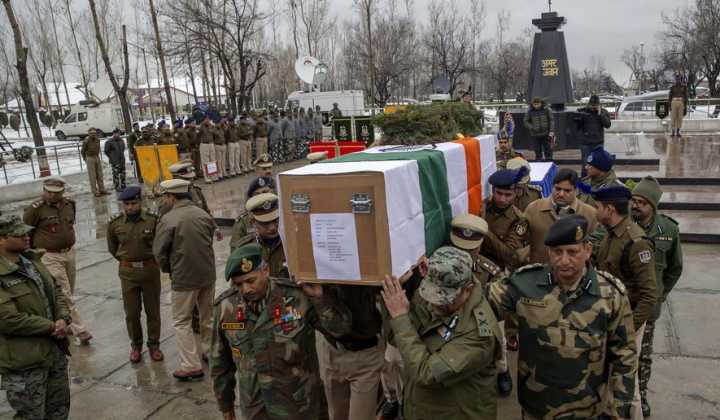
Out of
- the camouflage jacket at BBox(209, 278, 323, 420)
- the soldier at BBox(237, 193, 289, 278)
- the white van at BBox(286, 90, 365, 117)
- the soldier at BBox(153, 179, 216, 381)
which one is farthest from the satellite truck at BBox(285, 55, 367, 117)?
the camouflage jacket at BBox(209, 278, 323, 420)

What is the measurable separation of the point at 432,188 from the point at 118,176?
13189mm

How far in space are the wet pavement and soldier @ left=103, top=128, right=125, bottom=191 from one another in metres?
6.93

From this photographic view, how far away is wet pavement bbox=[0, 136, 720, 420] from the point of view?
4.17m

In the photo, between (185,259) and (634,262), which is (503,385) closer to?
(634,262)

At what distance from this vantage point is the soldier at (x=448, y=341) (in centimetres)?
238

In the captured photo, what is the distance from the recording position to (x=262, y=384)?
2922mm

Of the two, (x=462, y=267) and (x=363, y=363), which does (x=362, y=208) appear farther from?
(x=363, y=363)

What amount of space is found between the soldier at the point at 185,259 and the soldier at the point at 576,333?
2921 millimetres

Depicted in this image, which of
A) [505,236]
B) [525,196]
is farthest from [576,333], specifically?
[525,196]

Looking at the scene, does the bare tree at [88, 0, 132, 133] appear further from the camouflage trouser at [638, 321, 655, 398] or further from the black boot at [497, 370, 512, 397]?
the camouflage trouser at [638, 321, 655, 398]

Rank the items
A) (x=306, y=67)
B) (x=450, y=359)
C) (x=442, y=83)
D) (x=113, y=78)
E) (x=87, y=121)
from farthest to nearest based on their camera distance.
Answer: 1. (x=442, y=83)
2. (x=87, y=121)
3. (x=306, y=67)
4. (x=113, y=78)
5. (x=450, y=359)

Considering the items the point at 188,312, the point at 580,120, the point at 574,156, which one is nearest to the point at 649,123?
the point at 574,156

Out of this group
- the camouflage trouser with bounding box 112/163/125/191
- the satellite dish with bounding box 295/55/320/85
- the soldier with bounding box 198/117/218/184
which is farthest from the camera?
the satellite dish with bounding box 295/55/320/85

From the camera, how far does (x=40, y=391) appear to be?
3701mm
